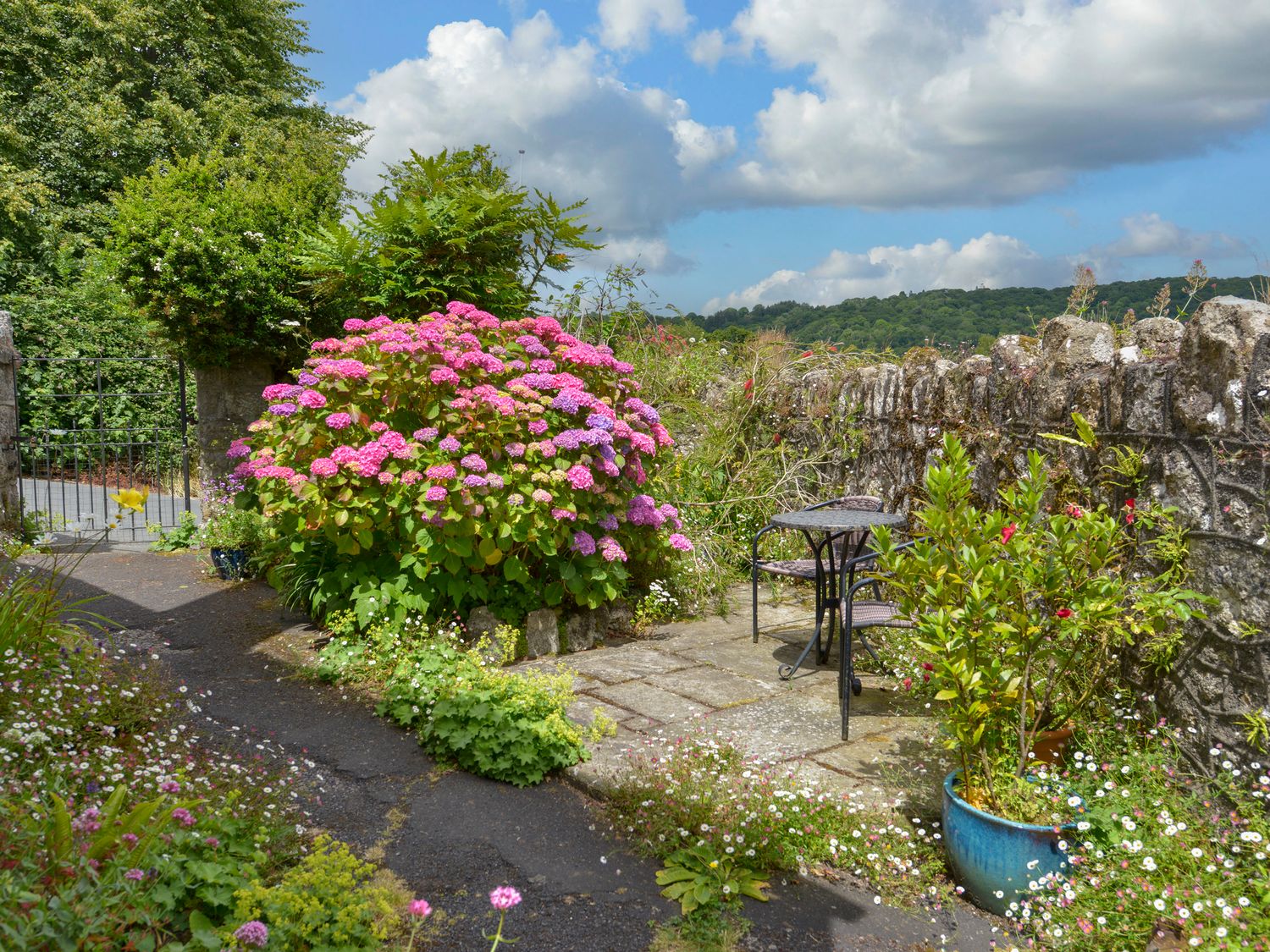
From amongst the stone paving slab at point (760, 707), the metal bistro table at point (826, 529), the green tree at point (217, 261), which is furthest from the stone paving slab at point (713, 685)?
the green tree at point (217, 261)

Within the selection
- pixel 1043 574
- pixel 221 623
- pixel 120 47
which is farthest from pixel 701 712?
pixel 120 47

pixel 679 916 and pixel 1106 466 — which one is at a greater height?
pixel 1106 466

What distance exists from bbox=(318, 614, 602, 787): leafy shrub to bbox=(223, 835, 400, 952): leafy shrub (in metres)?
1.11

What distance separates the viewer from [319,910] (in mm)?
2123

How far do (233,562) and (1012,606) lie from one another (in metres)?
5.85

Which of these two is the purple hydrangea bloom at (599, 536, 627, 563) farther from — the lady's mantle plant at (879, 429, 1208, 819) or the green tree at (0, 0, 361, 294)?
the green tree at (0, 0, 361, 294)

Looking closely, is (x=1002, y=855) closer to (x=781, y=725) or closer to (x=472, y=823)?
(x=781, y=725)

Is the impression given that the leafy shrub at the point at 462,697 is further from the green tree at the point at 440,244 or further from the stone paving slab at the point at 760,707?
the green tree at the point at 440,244

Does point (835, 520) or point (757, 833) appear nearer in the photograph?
point (757, 833)

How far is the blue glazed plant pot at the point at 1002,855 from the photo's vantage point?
99.4 inches

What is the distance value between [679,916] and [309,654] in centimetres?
304

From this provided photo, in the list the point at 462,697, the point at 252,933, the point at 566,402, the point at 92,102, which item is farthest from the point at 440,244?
the point at 92,102

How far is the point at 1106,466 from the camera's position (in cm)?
329

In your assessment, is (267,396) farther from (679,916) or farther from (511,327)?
(679,916)
